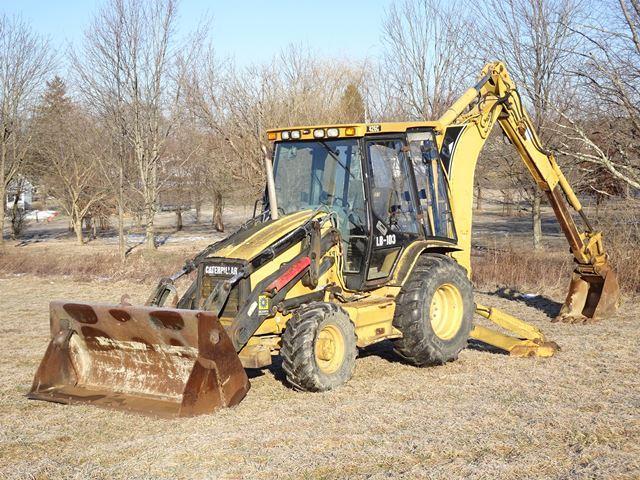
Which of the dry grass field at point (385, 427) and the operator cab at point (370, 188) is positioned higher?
the operator cab at point (370, 188)

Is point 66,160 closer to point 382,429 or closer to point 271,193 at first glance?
point 271,193

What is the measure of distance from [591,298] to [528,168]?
2.21 m

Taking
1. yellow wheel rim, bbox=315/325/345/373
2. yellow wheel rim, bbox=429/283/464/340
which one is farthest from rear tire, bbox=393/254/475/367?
yellow wheel rim, bbox=315/325/345/373

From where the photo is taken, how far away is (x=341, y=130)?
794 cm

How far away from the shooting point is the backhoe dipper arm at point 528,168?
912 cm

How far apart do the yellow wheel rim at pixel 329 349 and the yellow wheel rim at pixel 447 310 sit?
155cm

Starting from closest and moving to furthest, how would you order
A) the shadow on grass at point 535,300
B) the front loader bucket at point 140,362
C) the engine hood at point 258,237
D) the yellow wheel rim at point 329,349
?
the front loader bucket at point 140,362 → the yellow wheel rim at point 329,349 → the engine hood at point 258,237 → the shadow on grass at point 535,300

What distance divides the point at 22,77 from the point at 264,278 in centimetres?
2330

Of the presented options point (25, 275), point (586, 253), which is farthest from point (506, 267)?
point (25, 275)

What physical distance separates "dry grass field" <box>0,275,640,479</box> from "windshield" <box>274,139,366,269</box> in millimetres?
1621

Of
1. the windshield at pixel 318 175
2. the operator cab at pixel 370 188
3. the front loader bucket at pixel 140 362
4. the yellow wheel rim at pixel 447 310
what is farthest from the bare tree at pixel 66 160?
the yellow wheel rim at pixel 447 310

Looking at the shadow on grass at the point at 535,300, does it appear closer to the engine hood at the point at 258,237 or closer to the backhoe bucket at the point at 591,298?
the backhoe bucket at the point at 591,298

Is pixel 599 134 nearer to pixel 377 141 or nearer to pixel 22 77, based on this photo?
pixel 377 141

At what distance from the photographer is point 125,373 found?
7199 mm
